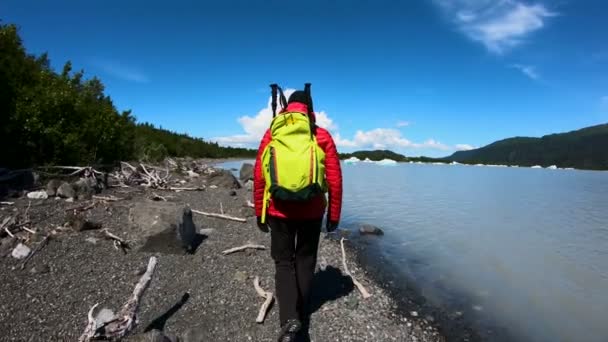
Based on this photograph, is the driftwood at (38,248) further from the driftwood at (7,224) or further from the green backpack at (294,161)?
the green backpack at (294,161)

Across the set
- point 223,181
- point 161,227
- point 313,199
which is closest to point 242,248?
point 161,227

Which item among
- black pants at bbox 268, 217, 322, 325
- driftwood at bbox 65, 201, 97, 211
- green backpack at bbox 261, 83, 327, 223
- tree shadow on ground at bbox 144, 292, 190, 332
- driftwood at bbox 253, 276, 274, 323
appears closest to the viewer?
green backpack at bbox 261, 83, 327, 223

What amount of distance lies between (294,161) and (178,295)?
151 inches

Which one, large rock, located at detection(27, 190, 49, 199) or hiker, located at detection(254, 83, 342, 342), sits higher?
hiker, located at detection(254, 83, 342, 342)

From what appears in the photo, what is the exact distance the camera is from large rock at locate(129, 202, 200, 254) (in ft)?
27.9

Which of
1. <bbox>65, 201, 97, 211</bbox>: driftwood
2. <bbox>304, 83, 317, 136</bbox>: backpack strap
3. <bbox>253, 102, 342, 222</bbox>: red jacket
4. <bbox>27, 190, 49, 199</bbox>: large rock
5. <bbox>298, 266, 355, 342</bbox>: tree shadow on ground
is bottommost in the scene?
<bbox>298, 266, 355, 342</bbox>: tree shadow on ground

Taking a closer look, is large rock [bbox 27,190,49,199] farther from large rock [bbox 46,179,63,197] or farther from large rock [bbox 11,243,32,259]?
large rock [bbox 11,243,32,259]

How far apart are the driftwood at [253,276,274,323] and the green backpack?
7.74 ft

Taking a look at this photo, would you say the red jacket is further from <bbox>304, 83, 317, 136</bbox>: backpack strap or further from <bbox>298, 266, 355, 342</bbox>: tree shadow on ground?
<bbox>298, 266, 355, 342</bbox>: tree shadow on ground

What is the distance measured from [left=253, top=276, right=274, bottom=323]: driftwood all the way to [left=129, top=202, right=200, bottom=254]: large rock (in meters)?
2.44

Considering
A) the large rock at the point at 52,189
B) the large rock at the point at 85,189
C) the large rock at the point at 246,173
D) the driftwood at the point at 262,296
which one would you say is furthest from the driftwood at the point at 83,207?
the large rock at the point at 246,173

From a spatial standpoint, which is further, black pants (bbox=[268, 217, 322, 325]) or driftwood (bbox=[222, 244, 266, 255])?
driftwood (bbox=[222, 244, 266, 255])

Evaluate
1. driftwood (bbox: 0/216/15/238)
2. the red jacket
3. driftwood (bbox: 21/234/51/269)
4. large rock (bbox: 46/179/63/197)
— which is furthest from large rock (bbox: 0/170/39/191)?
the red jacket

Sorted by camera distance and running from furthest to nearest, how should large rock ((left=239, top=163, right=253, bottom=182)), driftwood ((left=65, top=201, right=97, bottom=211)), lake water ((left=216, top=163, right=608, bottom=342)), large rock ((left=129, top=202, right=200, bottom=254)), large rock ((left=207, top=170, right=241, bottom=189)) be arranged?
large rock ((left=239, top=163, right=253, bottom=182)) < large rock ((left=207, top=170, right=241, bottom=189)) < driftwood ((left=65, top=201, right=97, bottom=211)) < large rock ((left=129, top=202, right=200, bottom=254)) < lake water ((left=216, top=163, right=608, bottom=342))
